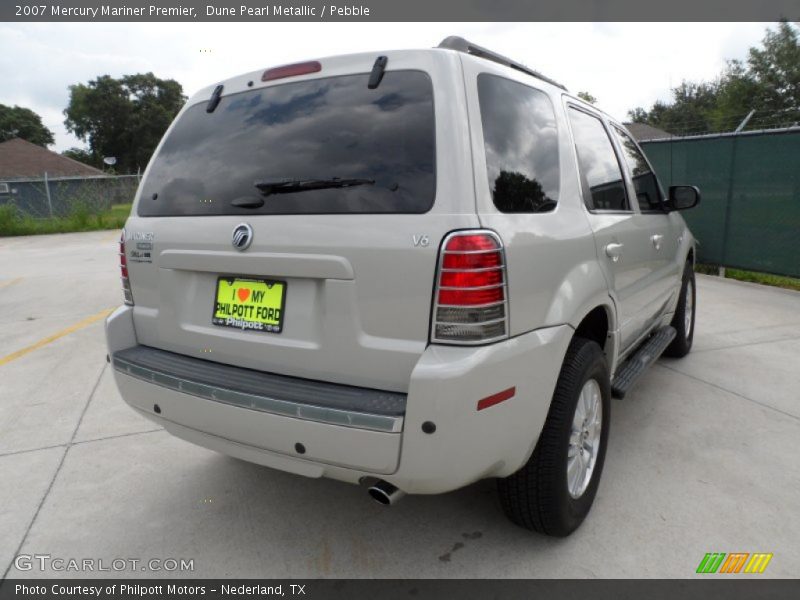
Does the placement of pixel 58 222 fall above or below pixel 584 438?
above

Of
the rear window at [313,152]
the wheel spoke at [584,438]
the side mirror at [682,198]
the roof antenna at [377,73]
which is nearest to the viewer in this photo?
the rear window at [313,152]

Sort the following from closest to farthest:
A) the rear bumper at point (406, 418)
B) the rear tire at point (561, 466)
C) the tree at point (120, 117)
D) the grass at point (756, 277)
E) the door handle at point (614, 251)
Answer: the rear bumper at point (406, 418), the rear tire at point (561, 466), the door handle at point (614, 251), the grass at point (756, 277), the tree at point (120, 117)

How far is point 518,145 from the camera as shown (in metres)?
2.21

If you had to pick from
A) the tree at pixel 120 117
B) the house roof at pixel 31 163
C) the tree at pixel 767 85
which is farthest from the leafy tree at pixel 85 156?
the tree at pixel 767 85

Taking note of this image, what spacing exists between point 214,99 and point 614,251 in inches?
79.5

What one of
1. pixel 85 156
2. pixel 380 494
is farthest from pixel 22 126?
pixel 380 494

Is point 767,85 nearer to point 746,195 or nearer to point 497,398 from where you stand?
point 746,195

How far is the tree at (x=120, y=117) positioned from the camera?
61.2 metres

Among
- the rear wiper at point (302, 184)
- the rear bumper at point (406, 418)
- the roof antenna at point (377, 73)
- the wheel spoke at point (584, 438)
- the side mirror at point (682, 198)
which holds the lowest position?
the wheel spoke at point (584, 438)

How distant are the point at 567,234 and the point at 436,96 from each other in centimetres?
80

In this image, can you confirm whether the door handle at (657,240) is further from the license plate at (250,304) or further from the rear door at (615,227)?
the license plate at (250,304)

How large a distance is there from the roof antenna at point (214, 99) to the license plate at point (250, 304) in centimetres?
84

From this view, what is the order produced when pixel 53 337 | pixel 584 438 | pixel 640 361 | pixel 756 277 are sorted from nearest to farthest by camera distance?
1. pixel 584 438
2. pixel 640 361
3. pixel 53 337
4. pixel 756 277

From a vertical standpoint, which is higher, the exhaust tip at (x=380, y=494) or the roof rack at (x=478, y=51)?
the roof rack at (x=478, y=51)
